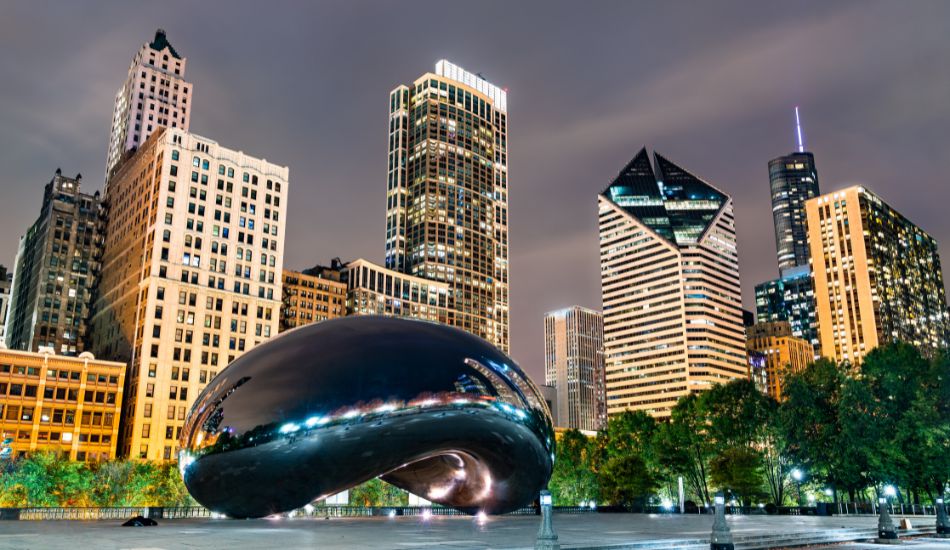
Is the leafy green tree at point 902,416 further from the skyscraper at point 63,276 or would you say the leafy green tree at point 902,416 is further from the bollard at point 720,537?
the skyscraper at point 63,276

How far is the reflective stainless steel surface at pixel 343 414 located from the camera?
11.2 m

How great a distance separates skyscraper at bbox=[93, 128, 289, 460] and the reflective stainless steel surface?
102m

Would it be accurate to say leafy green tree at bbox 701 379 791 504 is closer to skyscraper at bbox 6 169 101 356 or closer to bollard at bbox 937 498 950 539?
bollard at bbox 937 498 950 539

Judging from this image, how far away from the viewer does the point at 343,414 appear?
11242 mm

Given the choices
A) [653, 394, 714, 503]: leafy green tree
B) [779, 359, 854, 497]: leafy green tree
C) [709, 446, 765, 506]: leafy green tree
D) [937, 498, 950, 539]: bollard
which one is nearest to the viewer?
[937, 498, 950, 539]: bollard

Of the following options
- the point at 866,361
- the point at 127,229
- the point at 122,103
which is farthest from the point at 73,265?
the point at 866,361

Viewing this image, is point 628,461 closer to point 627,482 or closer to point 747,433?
point 627,482

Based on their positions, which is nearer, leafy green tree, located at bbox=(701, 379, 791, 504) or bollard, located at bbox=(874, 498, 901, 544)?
bollard, located at bbox=(874, 498, 901, 544)

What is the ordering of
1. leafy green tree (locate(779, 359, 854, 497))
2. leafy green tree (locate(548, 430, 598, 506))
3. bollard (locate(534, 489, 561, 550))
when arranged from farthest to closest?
leafy green tree (locate(548, 430, 598, 506)), leafy green tree (locate(779, 359, 854, 497)), bollard (locate(534, 489, 561, 550))

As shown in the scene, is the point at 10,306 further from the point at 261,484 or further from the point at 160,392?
the point at 261,484

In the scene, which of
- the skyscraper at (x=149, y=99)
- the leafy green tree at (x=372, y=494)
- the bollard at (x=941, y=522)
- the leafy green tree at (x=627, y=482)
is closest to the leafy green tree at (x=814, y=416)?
the leafy green tree at (x=627, y=482)

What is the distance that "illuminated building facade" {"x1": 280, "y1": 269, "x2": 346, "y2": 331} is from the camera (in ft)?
536

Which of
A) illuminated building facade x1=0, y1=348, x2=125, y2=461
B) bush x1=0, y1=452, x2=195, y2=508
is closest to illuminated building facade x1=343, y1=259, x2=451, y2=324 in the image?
illuminated building facade x1=0, y1=348, x2=125, y2=461

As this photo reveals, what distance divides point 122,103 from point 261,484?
668 feet
